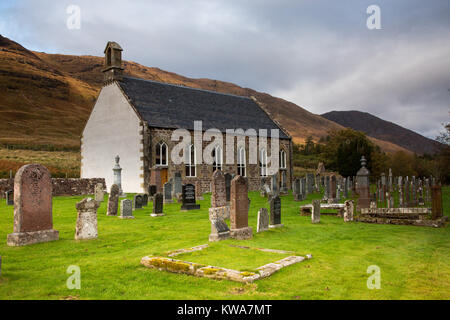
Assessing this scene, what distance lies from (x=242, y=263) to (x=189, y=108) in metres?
28.0

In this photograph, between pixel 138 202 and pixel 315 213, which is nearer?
pixel 315 213

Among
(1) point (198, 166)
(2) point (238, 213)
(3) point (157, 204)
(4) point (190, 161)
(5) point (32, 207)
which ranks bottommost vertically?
(3) point (157, 204)

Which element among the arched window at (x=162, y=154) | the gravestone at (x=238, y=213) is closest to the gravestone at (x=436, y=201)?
the gravestone at (x=238, y=213)

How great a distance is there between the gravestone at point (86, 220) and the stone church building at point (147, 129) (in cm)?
1375

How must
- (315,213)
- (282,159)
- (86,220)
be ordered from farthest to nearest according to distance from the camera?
1. (282,159)
2. (315,213)
3. (86,220)

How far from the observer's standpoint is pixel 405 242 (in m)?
9.73

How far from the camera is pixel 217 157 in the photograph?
33.0 m

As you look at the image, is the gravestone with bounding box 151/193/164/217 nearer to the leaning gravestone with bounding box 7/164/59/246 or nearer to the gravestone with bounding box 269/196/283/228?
the gravestone with bounding box 269/196/283/228
